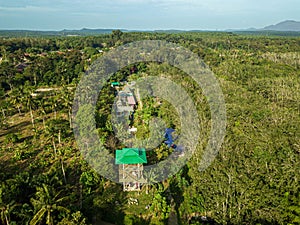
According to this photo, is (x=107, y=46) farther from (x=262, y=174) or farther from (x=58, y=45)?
(x=262, y=174)

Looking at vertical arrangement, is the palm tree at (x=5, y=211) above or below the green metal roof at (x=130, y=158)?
below

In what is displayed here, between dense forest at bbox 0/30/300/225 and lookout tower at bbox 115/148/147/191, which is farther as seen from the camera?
lookout tower at bbox 115/148/147/191

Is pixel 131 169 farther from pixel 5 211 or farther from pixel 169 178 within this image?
pixel 5 211

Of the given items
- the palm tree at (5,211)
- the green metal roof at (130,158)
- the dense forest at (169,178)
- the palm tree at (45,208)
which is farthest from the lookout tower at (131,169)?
the palm tree at (5,211)

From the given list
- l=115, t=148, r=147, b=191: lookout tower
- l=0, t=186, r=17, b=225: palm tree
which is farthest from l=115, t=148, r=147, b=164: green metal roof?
l=0, t=186, r=17, b=225: palm tree

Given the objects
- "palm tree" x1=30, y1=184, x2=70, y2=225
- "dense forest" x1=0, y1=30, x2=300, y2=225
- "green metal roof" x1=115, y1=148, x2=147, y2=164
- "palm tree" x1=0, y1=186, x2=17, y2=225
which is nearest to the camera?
"palm tree" x1=30, y1=184, x2=70, y2=225

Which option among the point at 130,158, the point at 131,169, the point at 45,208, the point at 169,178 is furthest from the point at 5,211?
the point at 169,178

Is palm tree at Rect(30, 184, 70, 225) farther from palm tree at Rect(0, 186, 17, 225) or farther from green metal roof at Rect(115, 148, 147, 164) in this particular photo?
green metal roof at Rect(115, 148, 147, 164)

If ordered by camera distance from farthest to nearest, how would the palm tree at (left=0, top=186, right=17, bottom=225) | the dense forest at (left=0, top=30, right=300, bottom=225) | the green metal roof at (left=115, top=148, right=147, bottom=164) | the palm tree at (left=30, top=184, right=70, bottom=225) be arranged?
the green metal roof at (left=115, top=148, right=147, bottom=164) < the dense forest at (left=0, top=30, right=300, bottom=225) < the palm tree at (left=0, top=186, right=17, bottom=225) < the palm tree at (left=30, top=184, right=70, bottom=225)

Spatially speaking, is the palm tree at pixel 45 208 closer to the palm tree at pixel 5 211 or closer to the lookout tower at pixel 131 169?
the palm tree at pixel 5 211
